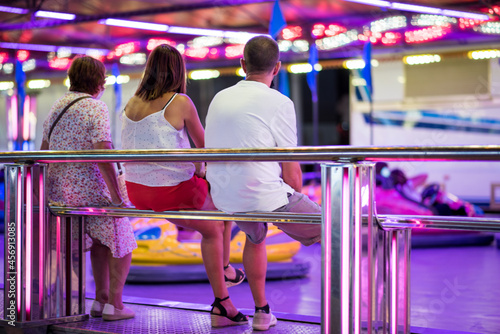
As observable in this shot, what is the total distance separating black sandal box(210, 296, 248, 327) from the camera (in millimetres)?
1912

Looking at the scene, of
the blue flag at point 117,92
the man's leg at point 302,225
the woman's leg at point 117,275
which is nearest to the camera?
the man's leg at point 302,225

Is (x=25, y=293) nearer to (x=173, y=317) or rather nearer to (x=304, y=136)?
(x=173, y=317)

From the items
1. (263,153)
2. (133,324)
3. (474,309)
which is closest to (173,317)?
(133,324)

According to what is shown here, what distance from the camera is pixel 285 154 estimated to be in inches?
58.0

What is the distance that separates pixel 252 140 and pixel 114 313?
29.9 inches

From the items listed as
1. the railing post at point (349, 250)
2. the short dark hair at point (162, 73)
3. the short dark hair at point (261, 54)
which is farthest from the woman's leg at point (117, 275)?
the railing post at point (349, 250)

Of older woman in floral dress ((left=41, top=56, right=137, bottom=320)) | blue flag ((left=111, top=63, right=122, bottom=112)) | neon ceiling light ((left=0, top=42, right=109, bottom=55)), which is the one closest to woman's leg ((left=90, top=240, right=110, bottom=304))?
older woman in floral dress ((left=41, top=56, right=137, bottom=320))

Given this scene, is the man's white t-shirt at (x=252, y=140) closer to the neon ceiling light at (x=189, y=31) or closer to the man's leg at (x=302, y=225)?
the man's leg at (x=302, y=225)

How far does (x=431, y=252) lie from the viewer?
517cm

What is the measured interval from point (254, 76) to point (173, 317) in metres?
0.83

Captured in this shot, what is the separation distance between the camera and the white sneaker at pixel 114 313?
2.02 m

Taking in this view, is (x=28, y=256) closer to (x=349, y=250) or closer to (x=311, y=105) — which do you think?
(x=349, y=250)

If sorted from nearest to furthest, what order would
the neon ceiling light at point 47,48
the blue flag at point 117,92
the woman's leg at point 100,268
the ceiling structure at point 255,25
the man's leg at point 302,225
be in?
1. the man's leg at point 302,225
2. the woman's leg at point 100,268
3. the ceiling structure at point 255,25
4. the blue flag at point 117,92
5. the neon ceiling light at point 47,48

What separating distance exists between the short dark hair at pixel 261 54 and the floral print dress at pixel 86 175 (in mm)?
621
